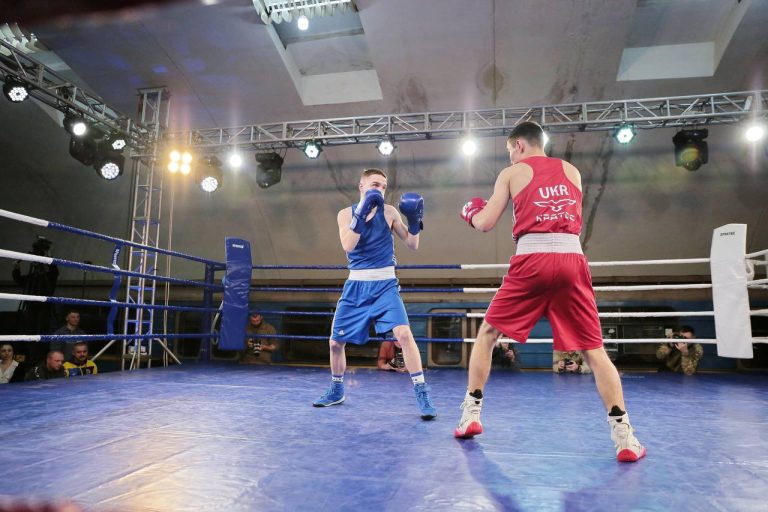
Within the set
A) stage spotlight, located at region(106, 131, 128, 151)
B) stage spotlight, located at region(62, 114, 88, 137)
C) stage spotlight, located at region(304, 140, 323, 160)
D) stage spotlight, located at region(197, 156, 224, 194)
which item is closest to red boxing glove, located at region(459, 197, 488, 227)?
stage spotlight, located at region(304, 140, 323, 160)

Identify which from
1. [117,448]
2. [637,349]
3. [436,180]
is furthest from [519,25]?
[117,448]

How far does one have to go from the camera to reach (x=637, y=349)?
727 cm

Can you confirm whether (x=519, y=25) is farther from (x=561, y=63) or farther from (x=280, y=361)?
(x=280, y=361)

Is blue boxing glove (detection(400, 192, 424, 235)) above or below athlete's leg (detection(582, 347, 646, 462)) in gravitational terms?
above

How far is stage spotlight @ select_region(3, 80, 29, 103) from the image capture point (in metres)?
5.12

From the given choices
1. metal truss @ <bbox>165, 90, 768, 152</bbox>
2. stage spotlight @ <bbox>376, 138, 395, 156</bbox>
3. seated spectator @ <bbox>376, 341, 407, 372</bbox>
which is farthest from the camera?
stage spotlight @ <bbox>376, 138, 395, 156</bbox>

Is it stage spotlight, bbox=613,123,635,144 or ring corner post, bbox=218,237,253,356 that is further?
stage spotlight, bbox=613,123,635,144

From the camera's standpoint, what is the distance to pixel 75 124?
5.85 meters

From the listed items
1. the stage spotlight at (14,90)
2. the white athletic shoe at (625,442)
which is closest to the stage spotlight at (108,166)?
the stage spotlight at (14,90)

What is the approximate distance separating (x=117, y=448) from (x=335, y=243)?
258 inches

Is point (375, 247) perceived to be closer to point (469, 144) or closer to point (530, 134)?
point (530, 134)

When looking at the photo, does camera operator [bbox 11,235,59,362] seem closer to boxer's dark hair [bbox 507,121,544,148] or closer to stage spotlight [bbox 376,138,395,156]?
stage spotlight [bbox 376,138,395,156]

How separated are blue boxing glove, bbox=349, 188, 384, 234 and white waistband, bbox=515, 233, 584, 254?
0.77m

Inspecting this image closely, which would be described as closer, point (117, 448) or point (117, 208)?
point (117, 448)
